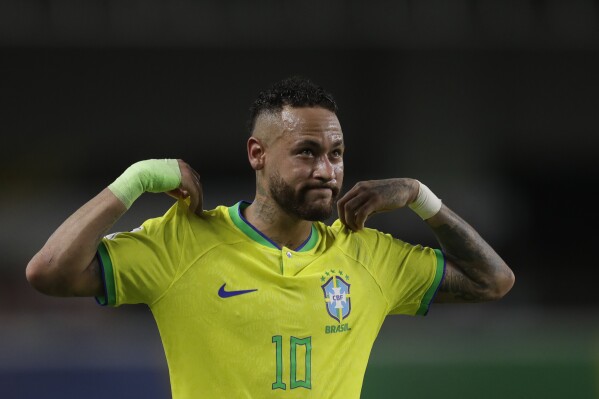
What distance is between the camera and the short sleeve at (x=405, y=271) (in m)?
3.23

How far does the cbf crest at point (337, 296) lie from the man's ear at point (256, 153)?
419 mm

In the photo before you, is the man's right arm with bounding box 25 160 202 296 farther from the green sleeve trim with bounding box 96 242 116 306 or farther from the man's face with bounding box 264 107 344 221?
the man's face with bounding box 264 107 344 221

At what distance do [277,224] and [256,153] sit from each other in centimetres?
24

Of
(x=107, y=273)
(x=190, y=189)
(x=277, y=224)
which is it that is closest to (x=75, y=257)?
(x=107, y=273)

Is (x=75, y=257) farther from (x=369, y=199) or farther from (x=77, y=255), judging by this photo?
(x=369, y=199)

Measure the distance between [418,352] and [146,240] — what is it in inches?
151

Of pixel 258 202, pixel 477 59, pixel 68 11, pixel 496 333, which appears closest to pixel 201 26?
pixel 68 11

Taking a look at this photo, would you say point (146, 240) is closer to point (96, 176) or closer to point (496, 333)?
point (496, 333)

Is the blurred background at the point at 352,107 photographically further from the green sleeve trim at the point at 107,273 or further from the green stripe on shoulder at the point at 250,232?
the green sleeve trim at the point at 107,273

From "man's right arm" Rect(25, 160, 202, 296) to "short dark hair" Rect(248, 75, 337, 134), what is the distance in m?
0.58

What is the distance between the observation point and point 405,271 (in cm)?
327

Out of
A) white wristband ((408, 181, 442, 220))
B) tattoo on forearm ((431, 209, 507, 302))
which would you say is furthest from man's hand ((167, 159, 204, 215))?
tattoo on forearm ((431, 209, 507, 302))

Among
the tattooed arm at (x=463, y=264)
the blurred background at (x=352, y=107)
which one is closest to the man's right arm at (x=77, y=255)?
the tattooed arm at (x=463, y=264)

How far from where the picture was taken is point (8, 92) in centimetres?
963
